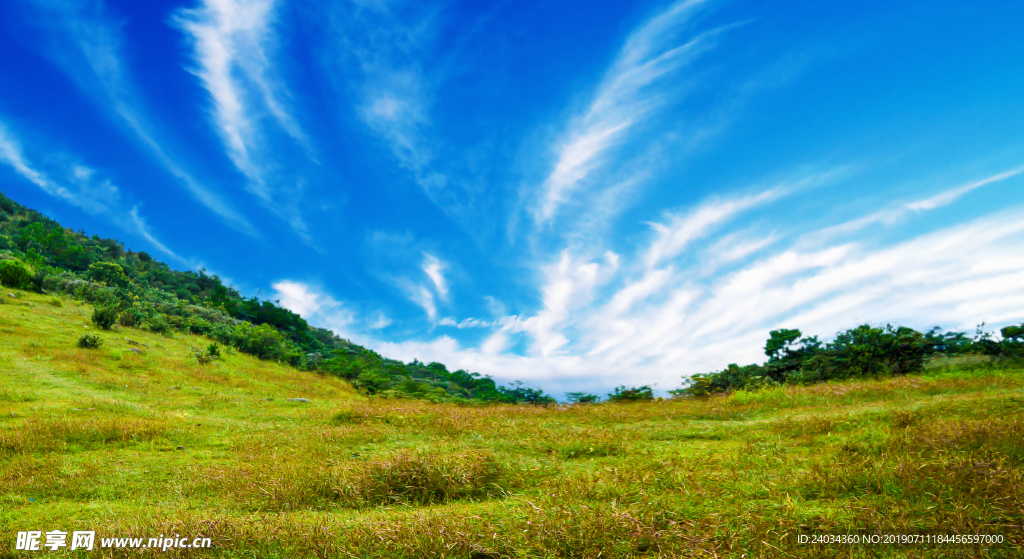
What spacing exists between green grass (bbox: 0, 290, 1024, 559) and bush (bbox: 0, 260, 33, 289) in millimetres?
25834

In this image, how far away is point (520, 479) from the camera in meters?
6.14

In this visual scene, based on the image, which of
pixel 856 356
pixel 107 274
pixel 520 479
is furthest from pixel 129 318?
pixel 856 356

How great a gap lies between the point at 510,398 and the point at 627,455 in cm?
1801

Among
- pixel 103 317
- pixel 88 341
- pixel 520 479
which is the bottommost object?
pixel 520 479

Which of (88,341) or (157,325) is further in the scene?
(157,325)

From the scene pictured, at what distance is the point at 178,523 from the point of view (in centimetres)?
459

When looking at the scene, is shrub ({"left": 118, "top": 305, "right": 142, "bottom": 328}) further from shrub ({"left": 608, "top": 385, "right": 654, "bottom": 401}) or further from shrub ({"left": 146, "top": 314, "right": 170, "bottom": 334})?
shrub ({"left": 608, "top": 385, "right": 654, "bottom": 401})

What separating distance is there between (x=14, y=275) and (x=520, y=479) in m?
42.2

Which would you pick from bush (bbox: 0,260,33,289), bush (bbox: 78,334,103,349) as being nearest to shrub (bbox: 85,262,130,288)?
bush (bbox: 0,260,33,289)

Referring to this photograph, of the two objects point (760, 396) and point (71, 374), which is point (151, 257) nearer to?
point (71, 374)

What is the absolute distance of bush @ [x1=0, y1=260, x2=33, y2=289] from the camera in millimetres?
30266

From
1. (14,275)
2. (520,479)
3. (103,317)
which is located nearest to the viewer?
(520,479)

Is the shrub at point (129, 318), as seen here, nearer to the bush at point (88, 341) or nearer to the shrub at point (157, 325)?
the shrub at point (157, 325)

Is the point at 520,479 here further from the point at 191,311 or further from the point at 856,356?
the point at 191,311
